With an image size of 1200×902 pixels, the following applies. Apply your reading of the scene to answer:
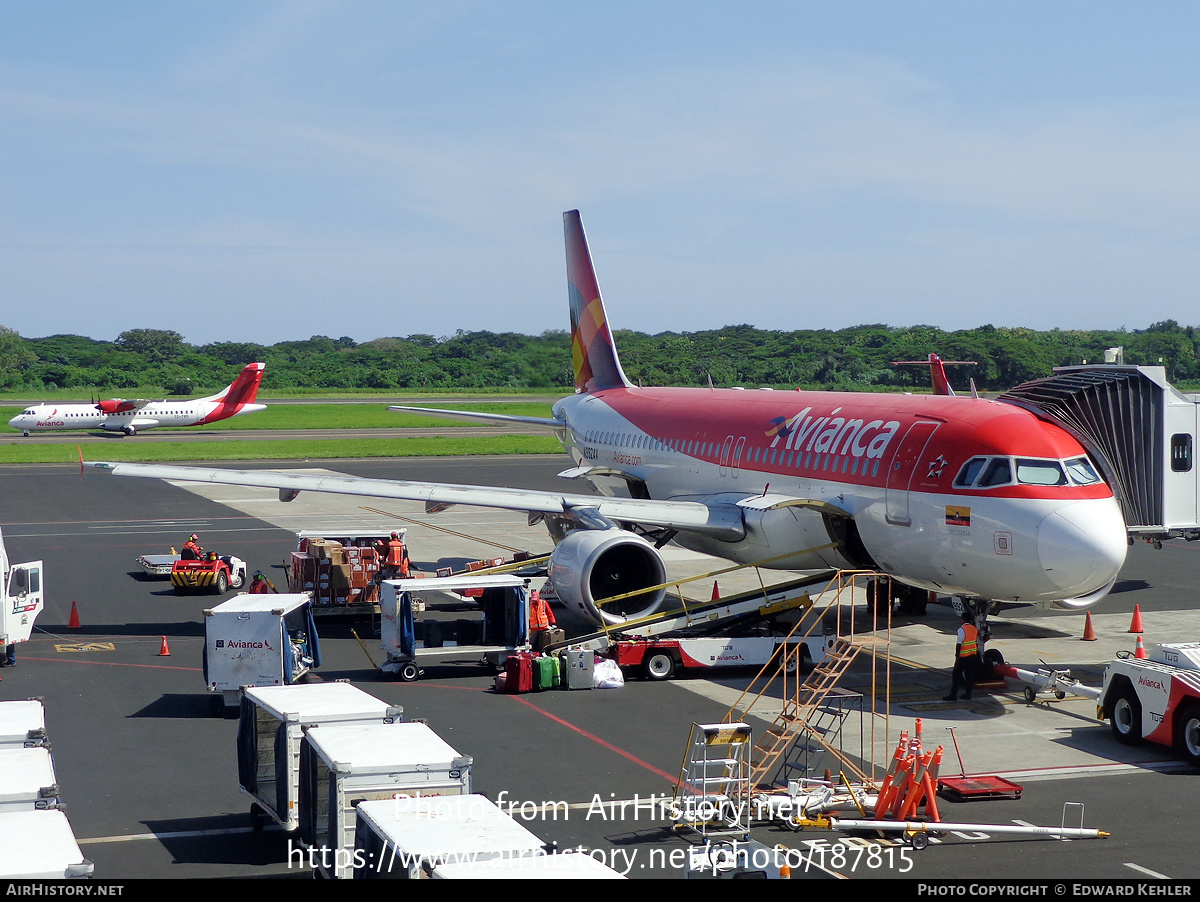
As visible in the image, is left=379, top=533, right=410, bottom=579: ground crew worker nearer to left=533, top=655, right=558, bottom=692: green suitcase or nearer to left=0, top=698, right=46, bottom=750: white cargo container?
left=533, top=655, right=558, bottom=692: green suitcase

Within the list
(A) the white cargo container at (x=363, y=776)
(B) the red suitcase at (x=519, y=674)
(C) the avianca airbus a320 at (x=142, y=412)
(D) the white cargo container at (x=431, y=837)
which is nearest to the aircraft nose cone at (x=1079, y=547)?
(B) the red suitcase at (x=519, y=674)

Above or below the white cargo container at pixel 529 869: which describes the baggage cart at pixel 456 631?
below

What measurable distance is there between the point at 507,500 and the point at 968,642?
1128cm

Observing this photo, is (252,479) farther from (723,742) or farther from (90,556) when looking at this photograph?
(723,742)

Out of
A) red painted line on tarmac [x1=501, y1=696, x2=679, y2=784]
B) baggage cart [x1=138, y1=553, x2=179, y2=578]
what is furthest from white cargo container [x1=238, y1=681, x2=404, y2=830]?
baggage cart [x1=138, y1=553, x2=179, y2=578]

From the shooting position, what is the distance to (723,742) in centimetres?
1579

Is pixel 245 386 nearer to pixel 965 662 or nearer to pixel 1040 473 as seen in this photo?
pixel 965 662

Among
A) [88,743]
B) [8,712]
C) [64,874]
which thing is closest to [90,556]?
[88,743]

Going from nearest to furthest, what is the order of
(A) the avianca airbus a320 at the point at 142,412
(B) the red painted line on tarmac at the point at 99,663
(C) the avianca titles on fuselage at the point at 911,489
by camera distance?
(C) the avianca titles on fuselage at the point at 911,489
(B) the red painted line on tarmac at the point at 99,663
(A) the avianca airbus a320 at the point at 142,412

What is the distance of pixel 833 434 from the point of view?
1003 inches

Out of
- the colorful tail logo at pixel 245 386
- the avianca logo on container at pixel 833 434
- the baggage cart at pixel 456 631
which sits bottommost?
the baggage cart at pixel 456 631

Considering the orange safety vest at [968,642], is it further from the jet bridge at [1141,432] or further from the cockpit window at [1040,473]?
the jet bridge at [1141,432]

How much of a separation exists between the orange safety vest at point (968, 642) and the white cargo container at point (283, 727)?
1107 centimetres

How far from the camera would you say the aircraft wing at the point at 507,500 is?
27.3 m
